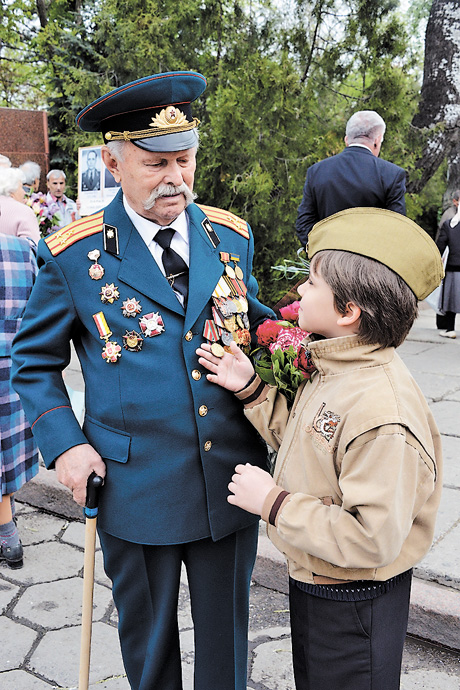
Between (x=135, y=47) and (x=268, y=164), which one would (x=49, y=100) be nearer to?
(x=135, y=47)

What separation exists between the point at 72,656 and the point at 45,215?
17.1 ft

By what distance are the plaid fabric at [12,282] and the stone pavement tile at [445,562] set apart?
2.23 meters

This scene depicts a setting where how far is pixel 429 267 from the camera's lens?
1474 millimetres

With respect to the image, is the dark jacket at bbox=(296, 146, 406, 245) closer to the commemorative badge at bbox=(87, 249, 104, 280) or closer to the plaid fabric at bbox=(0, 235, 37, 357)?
the plaid fabric at bbox=(0, 235, 37, 357)

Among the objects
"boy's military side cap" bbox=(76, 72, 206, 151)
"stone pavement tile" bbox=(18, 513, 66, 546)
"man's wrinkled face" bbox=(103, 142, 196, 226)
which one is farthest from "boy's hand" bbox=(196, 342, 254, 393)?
"stone pavement tile" bbox=(18, 513, 66, 546)

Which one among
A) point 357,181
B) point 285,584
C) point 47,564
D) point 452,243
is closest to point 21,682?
point 47,564

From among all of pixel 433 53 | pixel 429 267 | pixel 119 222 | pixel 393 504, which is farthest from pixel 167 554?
pixel 433 53

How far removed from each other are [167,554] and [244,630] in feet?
1.37

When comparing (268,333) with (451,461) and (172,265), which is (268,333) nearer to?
(172,265)

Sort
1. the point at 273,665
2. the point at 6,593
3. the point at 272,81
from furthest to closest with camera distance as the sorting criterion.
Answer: the point at 272,81, the point at 6,593, the point at 273,665

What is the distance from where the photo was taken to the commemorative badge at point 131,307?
1767 mm

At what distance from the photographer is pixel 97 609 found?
9.64 feet

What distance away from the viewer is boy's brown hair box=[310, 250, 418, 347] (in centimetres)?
144

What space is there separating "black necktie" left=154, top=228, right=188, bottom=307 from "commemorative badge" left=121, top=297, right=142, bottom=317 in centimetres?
12
